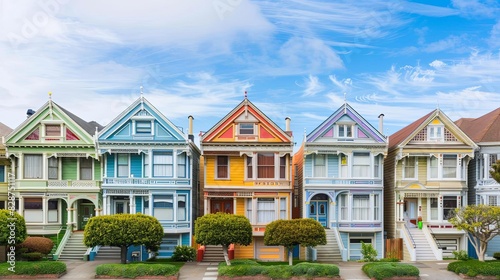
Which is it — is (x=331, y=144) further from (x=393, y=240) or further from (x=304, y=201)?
(x=393, y=240)

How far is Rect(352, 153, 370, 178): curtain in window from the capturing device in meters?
38.0

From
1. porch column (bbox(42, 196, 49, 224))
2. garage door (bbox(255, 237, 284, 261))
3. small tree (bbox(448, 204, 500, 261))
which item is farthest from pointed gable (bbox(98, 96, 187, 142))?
small tree (bbox(448, 204, 500, 261))

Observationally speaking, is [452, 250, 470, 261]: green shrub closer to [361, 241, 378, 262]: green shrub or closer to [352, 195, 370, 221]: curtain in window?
[361, 241, 378, 262]: green shrub

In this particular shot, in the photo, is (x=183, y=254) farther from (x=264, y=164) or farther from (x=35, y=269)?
(x=35, y=269)

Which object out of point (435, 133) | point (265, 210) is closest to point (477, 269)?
point (435, 133)

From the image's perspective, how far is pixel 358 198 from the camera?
38.0 m

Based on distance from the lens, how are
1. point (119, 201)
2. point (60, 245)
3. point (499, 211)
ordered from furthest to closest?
point (119, 201)
point (60, 245)
point (499, 211)

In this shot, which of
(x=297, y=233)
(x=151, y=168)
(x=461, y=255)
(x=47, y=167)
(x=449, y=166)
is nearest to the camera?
(x=297, y=233)

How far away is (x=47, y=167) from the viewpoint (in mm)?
37469

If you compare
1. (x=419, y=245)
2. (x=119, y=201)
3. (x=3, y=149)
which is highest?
(x=3, y=149)

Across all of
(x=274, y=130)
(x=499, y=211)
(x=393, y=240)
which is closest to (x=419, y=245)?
(x=393, y=240)

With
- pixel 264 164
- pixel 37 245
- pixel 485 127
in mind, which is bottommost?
pixel 37 245

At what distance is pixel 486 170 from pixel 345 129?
1118 centimetres

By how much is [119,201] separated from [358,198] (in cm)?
1828
